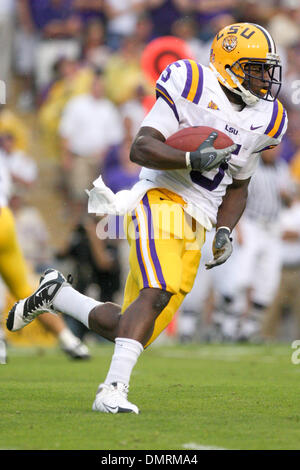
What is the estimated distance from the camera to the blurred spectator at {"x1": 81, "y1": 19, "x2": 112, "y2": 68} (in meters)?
11.7

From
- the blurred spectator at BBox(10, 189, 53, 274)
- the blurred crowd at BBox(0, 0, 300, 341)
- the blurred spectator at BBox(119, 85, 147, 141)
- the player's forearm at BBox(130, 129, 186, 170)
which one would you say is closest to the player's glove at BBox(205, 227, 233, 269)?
the player's forearm at BBox(130, 129, 186, 170)

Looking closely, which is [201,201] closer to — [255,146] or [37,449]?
[255,146]

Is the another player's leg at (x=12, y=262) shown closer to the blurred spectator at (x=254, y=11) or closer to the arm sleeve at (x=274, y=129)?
the arm sleeve at (x=274, y=129)

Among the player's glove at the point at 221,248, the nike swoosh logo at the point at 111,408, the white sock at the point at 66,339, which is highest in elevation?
the white sock at the point at 66,339

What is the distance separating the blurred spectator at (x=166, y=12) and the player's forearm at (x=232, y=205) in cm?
729

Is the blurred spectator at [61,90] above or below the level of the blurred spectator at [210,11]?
below

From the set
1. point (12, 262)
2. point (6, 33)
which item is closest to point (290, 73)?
point (6, 33)

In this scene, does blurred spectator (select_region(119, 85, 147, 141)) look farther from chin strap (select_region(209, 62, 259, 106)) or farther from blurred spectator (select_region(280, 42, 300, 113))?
chin strap (select_region(209, 62, 259, 106))

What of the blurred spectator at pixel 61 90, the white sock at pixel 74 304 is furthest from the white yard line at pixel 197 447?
the blurred spectator at pixel 61 90

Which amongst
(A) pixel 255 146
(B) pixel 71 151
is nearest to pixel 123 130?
(B) pixel 71 151

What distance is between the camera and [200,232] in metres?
4.57

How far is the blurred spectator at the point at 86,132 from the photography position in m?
10.7

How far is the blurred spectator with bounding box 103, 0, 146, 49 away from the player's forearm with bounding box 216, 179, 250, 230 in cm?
752

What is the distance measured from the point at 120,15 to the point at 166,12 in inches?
22.1
